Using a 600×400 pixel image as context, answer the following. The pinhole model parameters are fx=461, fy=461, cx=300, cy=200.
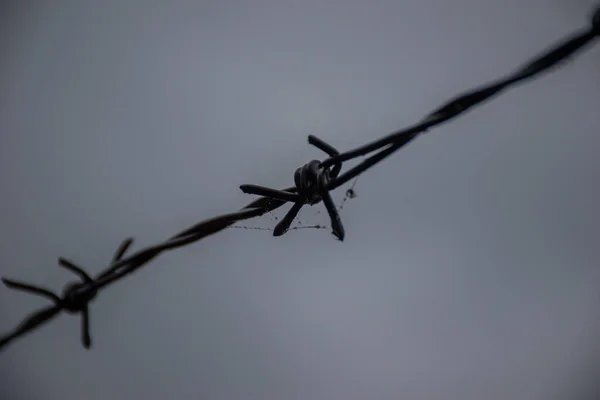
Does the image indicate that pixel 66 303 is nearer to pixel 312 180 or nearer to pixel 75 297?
pixel 75 297

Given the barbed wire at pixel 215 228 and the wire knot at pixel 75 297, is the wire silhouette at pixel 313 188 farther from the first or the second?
the wire knot at pixel 75 297

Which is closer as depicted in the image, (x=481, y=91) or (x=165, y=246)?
(x=481, y=91)

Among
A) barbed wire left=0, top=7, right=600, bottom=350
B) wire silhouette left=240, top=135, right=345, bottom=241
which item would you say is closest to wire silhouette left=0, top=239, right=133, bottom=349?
barbed wire left=0, top=7, right=600, bottom=350

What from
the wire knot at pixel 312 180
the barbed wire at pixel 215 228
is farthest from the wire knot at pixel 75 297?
the wire knot at pixel 312 180

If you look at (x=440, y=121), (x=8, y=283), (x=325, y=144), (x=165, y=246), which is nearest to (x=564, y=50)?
(x=440, y=121)

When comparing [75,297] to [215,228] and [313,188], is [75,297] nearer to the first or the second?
[215,228]

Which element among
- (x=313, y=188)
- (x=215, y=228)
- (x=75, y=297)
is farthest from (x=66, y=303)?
(x=313, y=188)

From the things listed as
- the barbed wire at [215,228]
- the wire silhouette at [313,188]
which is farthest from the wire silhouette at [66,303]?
the wire silhouette at [313,188]

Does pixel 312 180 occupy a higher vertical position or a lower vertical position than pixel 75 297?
higher

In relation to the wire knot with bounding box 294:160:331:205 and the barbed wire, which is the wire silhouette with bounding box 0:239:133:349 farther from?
the wire knot with bounding box 294:160:331:205

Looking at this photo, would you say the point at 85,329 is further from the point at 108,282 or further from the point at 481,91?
the point at 481,91

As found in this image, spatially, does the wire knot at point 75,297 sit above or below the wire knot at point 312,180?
below
